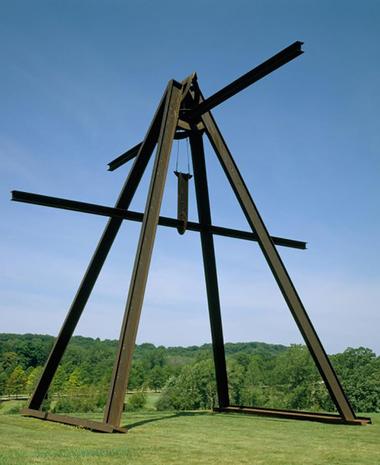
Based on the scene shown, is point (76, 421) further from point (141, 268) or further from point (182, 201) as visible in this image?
point (182, 201)

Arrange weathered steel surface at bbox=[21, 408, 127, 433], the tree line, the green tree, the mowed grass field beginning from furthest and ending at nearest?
1. the green tree
2. the tree line
3. weathered steel surface at bbox=[21, 408, 127, 433]
4. the mowed grass field

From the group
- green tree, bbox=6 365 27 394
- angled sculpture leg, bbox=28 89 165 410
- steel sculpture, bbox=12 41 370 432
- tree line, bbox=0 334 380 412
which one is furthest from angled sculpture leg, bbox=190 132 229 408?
green tree, bbox=6 365 27 394

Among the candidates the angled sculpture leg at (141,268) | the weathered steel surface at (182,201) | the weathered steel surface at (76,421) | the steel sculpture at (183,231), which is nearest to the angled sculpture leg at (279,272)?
the steel sculpture at (183,231)

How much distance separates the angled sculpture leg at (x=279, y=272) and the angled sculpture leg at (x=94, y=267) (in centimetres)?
126

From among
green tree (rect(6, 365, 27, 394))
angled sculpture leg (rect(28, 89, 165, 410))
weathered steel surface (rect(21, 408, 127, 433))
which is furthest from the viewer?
green tree (rect(6, 365, 27, 394))

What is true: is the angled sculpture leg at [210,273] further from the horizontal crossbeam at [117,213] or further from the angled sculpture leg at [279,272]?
the angled sculpture leg at [279,272]

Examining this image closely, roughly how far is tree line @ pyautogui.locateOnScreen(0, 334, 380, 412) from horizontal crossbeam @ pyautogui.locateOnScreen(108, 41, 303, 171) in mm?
19019

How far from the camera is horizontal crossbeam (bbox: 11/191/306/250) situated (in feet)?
24.2

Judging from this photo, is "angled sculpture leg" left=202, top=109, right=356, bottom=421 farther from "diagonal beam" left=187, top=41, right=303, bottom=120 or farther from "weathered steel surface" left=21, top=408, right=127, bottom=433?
"weathered steel surface" left=21, top=408, right=127, bottom=433

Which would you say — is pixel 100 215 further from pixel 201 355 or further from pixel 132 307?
pixel 201 355

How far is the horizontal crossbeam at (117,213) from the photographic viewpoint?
739cm

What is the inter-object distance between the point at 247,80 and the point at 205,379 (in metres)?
49.7

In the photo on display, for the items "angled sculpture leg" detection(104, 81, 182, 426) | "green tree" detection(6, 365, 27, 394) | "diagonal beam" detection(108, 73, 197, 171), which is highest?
"diagonal beam" detection(108, 73, 197, 171)

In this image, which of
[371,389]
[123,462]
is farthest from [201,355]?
[123,462]
